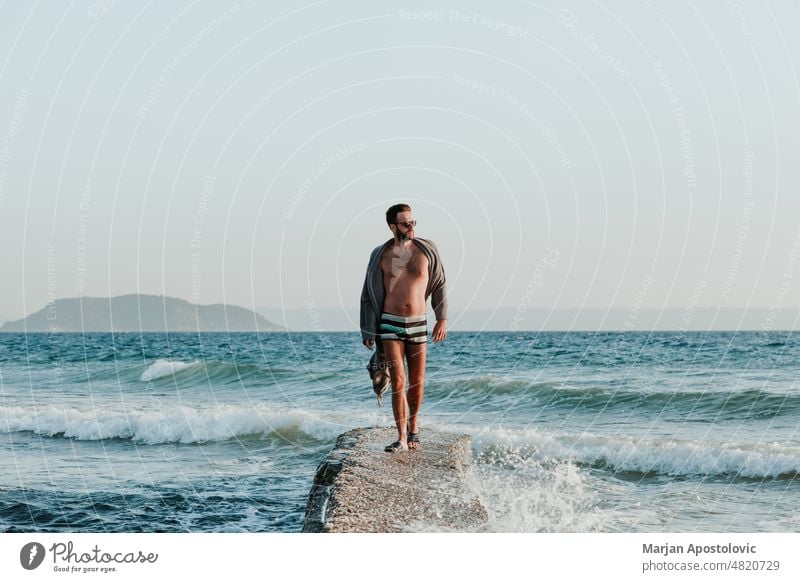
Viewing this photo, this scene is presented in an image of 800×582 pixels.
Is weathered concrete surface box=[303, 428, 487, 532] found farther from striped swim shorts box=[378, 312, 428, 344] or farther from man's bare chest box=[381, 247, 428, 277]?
man's bare chest box=[381, 247, 428, 277]

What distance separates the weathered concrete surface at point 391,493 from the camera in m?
6.58

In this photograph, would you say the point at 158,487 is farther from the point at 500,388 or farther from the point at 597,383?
the point at 597,383

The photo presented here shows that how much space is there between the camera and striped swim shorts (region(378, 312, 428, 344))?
782cm

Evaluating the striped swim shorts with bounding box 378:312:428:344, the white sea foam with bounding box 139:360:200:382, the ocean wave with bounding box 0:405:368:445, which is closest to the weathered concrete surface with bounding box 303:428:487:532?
the striped swim shorts with bounding box 378:312:428:344

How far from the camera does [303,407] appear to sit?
19812mm

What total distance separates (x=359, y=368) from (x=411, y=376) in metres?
20.1

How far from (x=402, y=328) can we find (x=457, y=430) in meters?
8.41

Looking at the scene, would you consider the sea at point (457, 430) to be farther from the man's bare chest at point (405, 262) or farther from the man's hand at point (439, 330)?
the man's bare chest at point (405, 262)

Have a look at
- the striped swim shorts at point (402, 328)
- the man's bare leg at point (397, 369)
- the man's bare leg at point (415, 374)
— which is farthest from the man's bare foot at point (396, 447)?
the striped swim shorts at point (402, 328)

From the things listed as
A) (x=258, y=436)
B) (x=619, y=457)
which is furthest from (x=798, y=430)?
(x=258, y=436)

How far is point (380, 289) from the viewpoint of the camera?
25.6 ft

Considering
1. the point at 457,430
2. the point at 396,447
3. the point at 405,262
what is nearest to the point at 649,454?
the point at 457,430

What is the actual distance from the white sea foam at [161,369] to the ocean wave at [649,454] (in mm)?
19687

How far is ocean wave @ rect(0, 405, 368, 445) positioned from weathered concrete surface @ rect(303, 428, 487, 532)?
782cm
